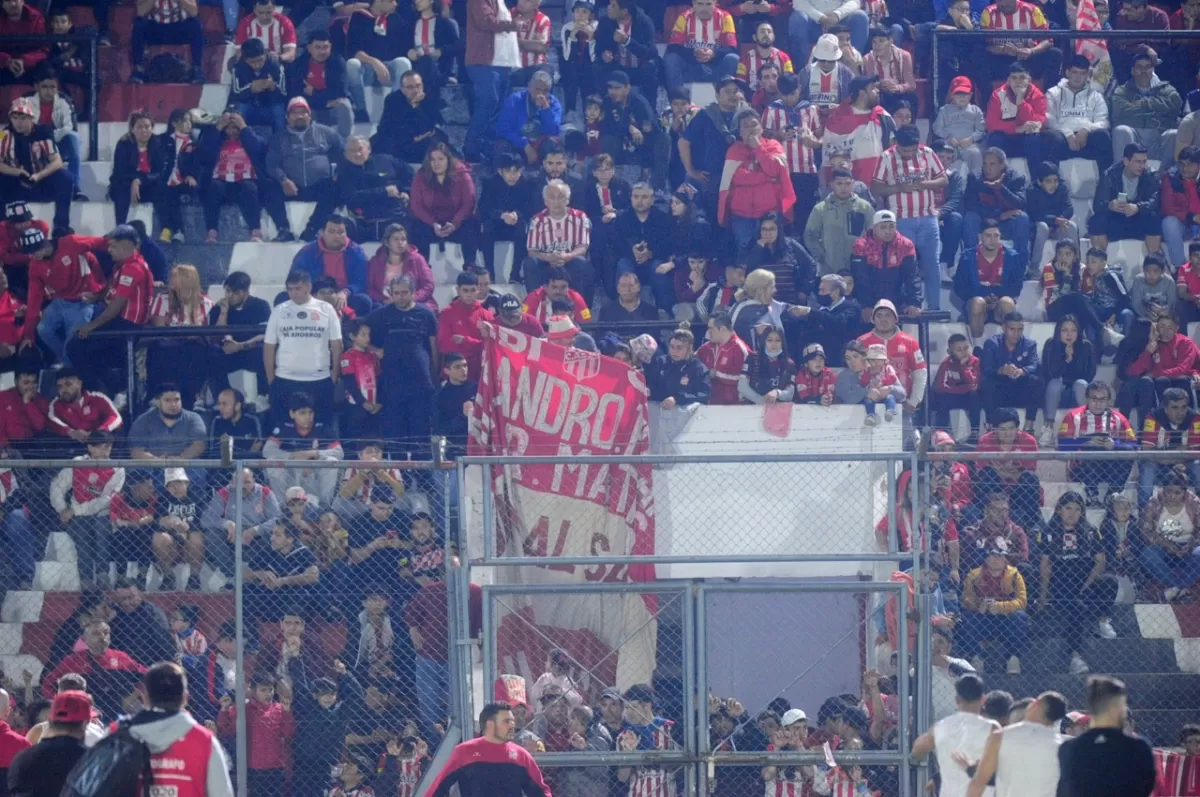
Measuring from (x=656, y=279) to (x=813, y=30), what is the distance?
4439 mm

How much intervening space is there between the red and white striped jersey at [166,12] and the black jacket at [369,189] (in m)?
3.19

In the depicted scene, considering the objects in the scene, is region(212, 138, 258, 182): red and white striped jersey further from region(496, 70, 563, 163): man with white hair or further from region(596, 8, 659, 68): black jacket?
region(596, 8, 659, 68): black jacket

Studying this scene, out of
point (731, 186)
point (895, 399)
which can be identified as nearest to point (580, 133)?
point (731, 186)

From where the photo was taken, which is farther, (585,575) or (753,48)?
(753,48)

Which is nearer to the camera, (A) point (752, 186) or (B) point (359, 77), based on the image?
(A) point (752, 186)

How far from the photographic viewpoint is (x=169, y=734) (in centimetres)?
827

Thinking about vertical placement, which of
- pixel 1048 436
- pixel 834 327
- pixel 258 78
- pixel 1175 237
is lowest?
pixel 1048 436

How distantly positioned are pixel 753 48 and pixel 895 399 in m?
6.44

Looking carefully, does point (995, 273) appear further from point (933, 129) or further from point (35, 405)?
point (35, 405)

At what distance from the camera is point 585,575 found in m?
12.5

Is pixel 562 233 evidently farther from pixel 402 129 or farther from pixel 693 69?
pixel 693 69

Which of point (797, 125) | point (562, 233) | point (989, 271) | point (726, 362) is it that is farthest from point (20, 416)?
point (989, 271)

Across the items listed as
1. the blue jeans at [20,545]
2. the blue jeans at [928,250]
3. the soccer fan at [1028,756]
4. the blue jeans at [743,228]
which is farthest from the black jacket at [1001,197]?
the soccer fan at [1028,756]

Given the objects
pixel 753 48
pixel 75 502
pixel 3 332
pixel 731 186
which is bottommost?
pixel 75 502
